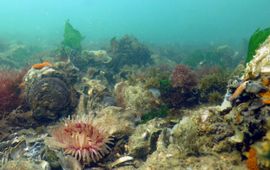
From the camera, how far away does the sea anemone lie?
5.26 m

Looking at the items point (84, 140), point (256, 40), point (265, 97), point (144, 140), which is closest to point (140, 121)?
point (144, 140)

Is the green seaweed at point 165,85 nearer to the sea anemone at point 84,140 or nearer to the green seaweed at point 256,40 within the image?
the green seaweed at point 256,40

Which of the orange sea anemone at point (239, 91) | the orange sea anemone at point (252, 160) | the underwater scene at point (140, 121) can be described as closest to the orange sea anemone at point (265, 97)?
the underwater scene at point (140, 121)

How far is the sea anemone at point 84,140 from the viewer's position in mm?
5258

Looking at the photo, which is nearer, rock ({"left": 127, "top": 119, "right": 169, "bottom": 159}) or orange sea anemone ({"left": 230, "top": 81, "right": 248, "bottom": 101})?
orange sea anemone ({"left": 230, "top": 81, "right": 248, "bottom": 101})

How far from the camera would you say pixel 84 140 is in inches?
207

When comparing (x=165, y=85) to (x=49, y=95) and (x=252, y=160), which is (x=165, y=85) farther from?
(x=252, y=160)

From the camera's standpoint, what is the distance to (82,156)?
17.3ft

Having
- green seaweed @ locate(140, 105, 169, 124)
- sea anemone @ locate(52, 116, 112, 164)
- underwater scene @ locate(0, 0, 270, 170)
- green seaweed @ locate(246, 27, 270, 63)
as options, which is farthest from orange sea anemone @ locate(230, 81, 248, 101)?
green seaweed @ locate(246, 27, 270, 63)

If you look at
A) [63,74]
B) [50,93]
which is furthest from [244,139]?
[63,74]

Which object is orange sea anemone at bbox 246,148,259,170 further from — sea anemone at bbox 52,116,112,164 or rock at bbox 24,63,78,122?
rock at bbox 24,63,78,122

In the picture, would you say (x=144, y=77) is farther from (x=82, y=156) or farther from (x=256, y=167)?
(x=256, y=167)

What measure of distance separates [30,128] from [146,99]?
2.76 metres

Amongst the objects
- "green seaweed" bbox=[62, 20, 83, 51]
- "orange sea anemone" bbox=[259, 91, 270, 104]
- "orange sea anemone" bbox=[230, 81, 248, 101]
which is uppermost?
"green seaweed" bbox=[62, 20, 83, 51]
